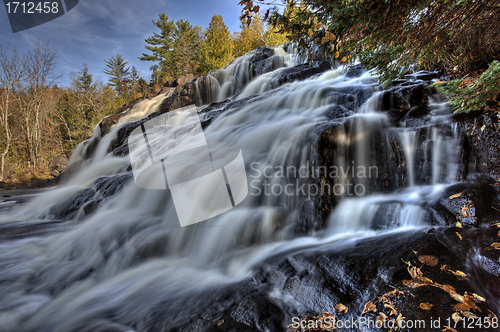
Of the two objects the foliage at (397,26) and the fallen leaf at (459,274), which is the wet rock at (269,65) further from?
the fallen leaf at (459,274)

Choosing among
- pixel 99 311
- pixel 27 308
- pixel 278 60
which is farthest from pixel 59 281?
pixel 278 60

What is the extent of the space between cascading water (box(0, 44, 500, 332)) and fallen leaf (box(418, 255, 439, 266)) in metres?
0.87

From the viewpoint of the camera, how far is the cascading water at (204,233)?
2680 mm

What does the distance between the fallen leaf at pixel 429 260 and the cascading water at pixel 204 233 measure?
87cm

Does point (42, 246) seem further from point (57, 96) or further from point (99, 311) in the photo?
point (57, 96)

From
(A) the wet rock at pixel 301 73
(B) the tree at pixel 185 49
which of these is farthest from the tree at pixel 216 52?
(A) the wet rock at pixel 301 73

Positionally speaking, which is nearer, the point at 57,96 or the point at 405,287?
the point at 405,287

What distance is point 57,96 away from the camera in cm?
2544

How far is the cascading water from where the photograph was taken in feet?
8.79

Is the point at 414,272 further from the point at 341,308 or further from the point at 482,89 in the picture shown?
the point at 482,89

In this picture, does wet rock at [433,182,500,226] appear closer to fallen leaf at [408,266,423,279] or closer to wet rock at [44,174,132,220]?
fallen leaf at [408,266,423,279]

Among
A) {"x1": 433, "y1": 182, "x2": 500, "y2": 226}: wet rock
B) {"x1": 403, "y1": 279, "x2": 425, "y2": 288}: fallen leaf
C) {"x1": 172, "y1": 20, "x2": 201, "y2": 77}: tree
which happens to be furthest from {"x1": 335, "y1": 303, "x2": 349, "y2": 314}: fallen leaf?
{"x1": 172, "y1": 20, "x2": 201, "y2": 77}: tree

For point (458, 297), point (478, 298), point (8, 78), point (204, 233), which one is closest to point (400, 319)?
point (458, 297)

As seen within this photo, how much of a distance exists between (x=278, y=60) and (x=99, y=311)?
15626mm
